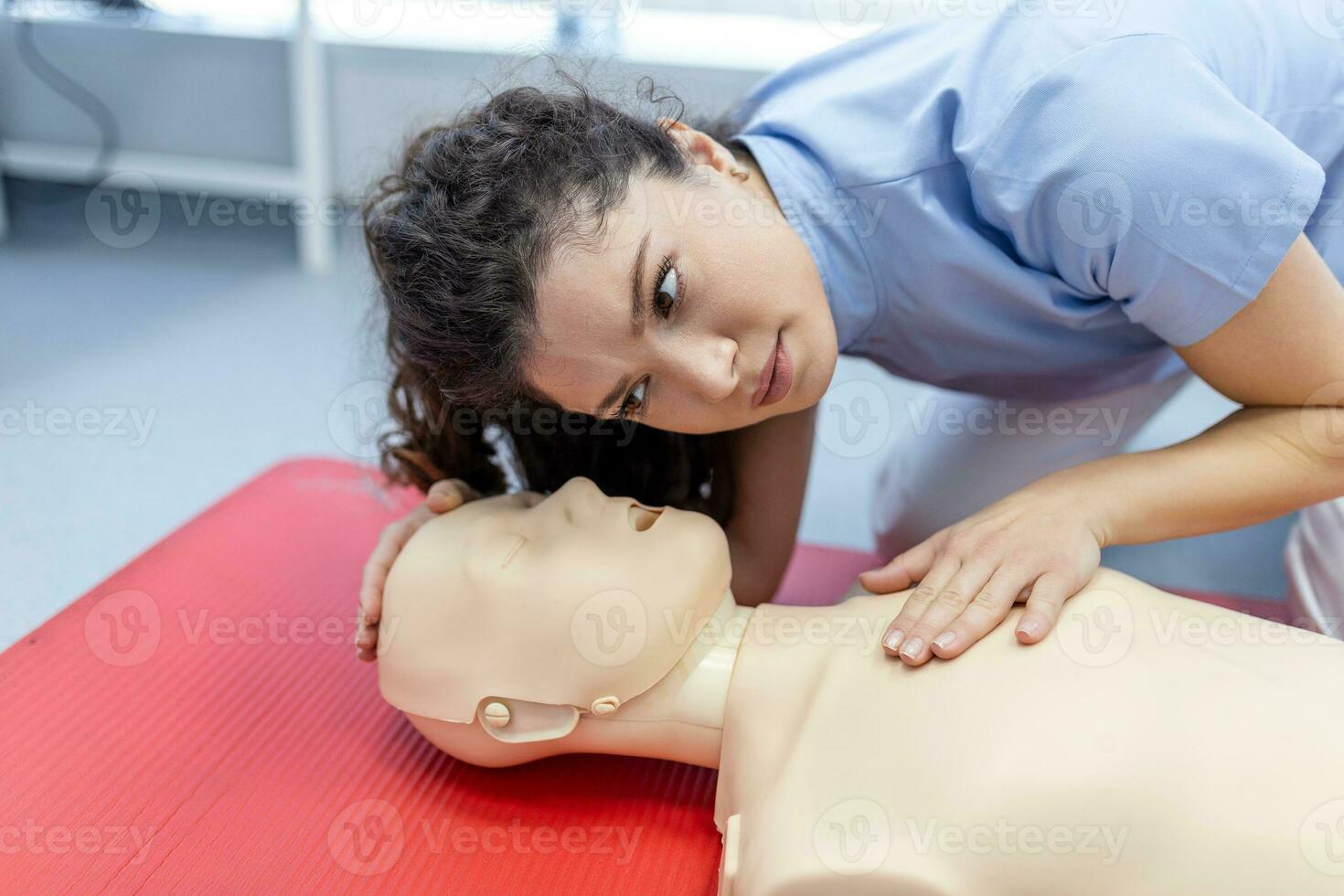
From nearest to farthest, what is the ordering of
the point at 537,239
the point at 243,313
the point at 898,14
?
the point at 537,239, the point at 243,313, the point at 898,14

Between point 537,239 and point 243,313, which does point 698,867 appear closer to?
point 537,239

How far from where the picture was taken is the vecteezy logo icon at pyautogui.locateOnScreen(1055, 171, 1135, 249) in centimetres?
87

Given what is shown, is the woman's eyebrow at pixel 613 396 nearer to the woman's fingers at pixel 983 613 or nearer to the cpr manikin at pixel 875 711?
the cpr manikin at pixel 875 711

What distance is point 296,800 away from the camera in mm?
938

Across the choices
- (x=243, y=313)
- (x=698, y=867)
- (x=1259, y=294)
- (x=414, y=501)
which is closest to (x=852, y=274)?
(x=1259, y=294)

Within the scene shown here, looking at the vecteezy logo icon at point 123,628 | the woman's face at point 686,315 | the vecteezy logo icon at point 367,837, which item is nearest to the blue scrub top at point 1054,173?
the woman's face at point 686,315

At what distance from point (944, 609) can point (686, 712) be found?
0.22 meters

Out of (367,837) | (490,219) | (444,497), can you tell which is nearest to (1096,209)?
(490,219)

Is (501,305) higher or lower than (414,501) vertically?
higher

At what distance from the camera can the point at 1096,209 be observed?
2.94 feet

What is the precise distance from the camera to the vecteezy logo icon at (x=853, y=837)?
704mm

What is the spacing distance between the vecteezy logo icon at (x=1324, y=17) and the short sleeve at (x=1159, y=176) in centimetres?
30

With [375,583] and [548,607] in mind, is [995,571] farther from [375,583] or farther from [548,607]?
[375,583]

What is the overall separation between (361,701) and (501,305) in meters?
0.45
